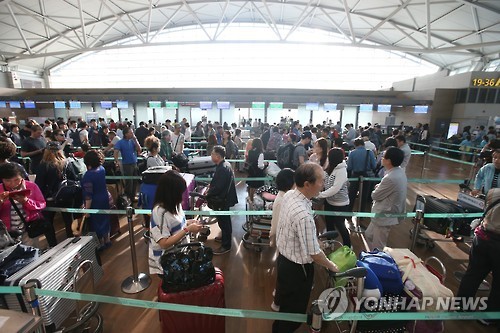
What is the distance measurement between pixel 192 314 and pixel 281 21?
88.6ft

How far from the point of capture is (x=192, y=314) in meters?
2.08

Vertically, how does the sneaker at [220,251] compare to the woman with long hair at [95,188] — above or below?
below

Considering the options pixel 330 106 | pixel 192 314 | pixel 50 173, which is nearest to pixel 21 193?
pixel 50 173

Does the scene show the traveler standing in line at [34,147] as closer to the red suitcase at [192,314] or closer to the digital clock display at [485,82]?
the red suitcase at [192,314]

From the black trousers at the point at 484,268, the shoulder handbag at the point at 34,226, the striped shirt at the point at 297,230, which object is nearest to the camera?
the striped shirt at the point at 297,230

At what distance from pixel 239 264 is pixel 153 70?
25191mm

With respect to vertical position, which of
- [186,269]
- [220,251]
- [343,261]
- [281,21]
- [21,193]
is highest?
[281,21]

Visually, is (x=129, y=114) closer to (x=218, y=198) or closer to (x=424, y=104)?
(x=218, y=198)

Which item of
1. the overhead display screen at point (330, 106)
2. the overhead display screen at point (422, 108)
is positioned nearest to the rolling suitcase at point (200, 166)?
the overhead display screen at point (330, 106)

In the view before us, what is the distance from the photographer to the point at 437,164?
11.8 metres

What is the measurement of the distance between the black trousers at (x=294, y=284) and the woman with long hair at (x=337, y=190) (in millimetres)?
1459

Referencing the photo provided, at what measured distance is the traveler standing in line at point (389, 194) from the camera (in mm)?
3141

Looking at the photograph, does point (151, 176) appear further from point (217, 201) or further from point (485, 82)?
point (485, 82)

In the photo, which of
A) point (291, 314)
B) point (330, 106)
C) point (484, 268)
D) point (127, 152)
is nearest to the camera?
point (291, 314)
